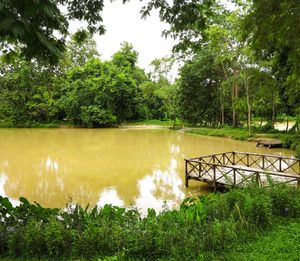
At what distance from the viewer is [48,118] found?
4975cm

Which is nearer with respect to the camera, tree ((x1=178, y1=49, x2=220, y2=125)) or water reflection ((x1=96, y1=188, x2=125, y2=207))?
water reflection ((x1=96, y1=188, x2=125, y2=207))

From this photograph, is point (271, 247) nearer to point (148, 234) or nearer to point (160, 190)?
point (148, 234)

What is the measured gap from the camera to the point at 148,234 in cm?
442

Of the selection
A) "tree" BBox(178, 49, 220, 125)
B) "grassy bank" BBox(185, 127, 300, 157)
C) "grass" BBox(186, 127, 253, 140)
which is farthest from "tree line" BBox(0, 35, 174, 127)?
"grassy bank" BBox(185, 127, 300, 157)

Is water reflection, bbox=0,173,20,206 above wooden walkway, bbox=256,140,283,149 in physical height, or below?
below

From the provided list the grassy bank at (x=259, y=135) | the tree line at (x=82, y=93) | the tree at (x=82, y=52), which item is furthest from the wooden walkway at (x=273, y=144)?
the tree at (x=82, y=52)

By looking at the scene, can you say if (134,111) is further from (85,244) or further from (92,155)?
(85,244)

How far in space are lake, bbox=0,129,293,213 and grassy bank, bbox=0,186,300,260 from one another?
3.54ft

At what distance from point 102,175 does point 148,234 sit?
10267mm

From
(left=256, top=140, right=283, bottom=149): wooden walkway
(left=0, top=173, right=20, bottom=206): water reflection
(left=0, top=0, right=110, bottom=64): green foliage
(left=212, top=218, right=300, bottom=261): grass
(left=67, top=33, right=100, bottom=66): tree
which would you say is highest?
(left=67, top=33, right=100, bottom=66): tree

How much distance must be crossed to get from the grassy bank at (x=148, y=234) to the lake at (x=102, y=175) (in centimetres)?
108

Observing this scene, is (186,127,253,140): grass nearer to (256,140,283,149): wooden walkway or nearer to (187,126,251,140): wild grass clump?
(187,126,251,140): wild grass clump

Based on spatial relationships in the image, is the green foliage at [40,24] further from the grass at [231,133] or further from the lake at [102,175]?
the grass at [231,133]

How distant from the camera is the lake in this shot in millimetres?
11109
